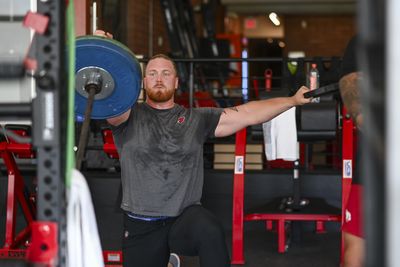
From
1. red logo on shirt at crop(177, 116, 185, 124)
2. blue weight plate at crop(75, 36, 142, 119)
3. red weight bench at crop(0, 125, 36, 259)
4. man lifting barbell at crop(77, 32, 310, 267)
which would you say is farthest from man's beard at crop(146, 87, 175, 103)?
red weight bench at crop(0, 125, 36, 259)

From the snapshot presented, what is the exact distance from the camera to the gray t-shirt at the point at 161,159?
312cm

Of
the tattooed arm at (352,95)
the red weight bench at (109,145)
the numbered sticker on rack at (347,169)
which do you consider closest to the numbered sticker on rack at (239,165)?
the numbered sticker on rack at (347,169)

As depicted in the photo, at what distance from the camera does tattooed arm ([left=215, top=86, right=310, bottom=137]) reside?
3029mm

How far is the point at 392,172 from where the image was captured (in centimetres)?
112

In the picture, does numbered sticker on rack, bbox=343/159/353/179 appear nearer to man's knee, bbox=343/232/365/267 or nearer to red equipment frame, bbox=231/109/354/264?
red equipment frame, bbox=231/109/354/264

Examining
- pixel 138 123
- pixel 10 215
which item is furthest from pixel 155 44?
pixel 138 123

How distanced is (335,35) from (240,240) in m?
12.4

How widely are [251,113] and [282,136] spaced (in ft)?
4.68

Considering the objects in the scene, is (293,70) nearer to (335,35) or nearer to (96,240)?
(96,240)

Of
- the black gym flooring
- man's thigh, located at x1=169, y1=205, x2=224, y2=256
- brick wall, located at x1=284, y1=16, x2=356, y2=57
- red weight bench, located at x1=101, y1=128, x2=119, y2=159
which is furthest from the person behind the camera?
brick wall, located at x1=284, y1=16, x2=356, y2=57

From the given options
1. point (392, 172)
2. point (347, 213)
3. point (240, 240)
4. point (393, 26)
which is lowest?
point (240, 240)

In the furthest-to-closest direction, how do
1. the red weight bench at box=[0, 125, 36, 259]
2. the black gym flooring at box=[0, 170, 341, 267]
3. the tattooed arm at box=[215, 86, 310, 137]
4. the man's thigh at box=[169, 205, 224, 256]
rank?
1. the black gym flooring at box=[0, 170, 341, 267]
2. the red weight bench at box=[0, 125, 36, 259]
3. the tattooed arm at box=[215, 86, 310, 137]
4. the man's thigh at box=[169, 205, 224, 256]

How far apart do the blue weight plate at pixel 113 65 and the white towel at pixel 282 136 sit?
215 centimetres

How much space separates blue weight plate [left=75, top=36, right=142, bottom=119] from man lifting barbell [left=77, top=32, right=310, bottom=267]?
0.55m
